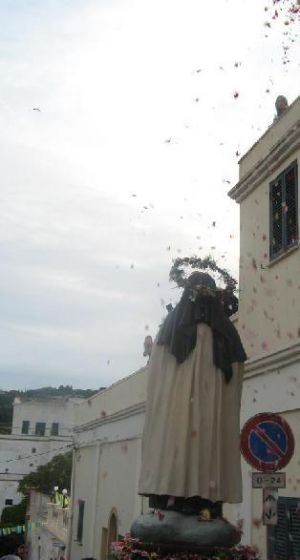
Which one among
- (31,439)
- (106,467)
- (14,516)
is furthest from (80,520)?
(31,439)

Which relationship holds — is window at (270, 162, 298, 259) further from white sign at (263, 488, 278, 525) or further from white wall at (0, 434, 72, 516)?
white wall at (0, 434, 72, 516)

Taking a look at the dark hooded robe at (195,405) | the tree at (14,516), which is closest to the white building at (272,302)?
the dark hooded robe at (195,405)

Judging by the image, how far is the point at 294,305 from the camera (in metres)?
9.46

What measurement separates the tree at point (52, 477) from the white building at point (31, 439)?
4.54 m

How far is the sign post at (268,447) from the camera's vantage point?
6.45m

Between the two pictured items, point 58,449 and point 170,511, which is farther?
point 58,449

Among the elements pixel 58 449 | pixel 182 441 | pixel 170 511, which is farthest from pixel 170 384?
pixel 58 449

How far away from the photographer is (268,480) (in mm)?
6441

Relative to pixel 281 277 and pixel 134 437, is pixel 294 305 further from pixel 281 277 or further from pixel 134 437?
pixel 134 437

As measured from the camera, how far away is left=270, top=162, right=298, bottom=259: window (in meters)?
9.91

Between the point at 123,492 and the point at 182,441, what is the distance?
11.0 meters

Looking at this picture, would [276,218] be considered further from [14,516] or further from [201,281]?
[14,516]

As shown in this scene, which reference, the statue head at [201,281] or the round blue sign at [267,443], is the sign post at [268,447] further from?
the statue head at [201,281]

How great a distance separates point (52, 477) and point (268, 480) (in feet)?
121
